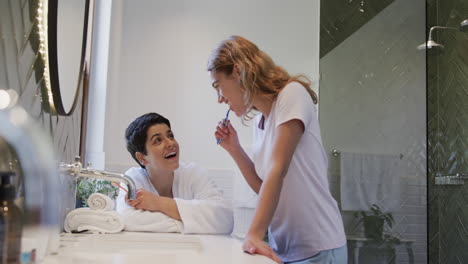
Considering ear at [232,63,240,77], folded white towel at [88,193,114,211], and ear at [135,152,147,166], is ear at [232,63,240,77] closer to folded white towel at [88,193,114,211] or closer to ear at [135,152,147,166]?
folded white towel at [88,193,114,211]

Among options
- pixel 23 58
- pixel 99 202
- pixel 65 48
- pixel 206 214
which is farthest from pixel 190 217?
pixel 23 58

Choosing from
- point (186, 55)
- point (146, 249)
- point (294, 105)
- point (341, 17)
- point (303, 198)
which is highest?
point (341, 17)

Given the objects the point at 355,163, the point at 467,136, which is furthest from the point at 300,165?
the point at 467,136

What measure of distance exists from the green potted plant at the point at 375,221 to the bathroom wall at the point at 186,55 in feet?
2.82

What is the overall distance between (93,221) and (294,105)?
621 millimetres

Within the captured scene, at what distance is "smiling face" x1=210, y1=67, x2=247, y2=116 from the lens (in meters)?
1.27

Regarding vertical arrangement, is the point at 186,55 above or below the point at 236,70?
above

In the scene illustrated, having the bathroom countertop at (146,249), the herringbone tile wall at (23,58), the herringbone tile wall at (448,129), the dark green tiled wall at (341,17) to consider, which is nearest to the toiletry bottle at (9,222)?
the herringbone tile wall at (23,58)

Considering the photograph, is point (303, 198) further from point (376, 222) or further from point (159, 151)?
point (376, 222)

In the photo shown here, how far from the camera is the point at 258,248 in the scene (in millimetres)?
972

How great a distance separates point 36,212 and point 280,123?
2.13ft

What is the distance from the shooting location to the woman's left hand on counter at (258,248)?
962 mm

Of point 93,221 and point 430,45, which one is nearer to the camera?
point 93,221

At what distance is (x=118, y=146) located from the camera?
9.46 feet
